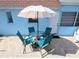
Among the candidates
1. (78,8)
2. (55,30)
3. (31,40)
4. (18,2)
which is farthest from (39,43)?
(78,8)

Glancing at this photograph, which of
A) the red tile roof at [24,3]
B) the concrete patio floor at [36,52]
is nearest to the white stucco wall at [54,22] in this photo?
the concrete patio floor at [36,52]

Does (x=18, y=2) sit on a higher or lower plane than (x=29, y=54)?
higher

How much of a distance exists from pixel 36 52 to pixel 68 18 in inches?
187

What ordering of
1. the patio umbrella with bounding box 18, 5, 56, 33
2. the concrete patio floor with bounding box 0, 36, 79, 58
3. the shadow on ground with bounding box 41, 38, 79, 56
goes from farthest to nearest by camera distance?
the shadow on ground with bounding box 41, 38, 79, 56
the concrete patio floor with bounding box 0, 36, 79, 58
the patio umbrella with bounding box 18, 5, 56, 33

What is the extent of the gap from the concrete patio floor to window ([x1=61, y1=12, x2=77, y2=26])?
4.64 ft

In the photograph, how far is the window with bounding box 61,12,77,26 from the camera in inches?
451

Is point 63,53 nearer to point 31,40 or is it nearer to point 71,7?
point 31,40

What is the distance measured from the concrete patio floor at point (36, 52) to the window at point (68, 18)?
1413 millimetres

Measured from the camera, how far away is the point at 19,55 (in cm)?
920

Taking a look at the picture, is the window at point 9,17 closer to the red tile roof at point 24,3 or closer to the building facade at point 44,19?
the building facade at point 44,19

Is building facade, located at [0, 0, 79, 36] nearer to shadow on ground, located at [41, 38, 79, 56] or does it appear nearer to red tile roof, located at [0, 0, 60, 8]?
red tile roof, located at [0, 0, 60, 8]

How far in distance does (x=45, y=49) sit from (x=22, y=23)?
11.6ft

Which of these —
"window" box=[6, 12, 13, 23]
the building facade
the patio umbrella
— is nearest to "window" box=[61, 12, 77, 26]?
the building facade

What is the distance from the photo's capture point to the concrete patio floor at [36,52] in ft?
30.3
